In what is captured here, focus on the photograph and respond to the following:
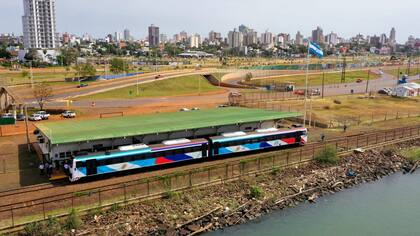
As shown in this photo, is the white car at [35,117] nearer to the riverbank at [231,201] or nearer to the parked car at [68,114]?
the parked car at [68,114]

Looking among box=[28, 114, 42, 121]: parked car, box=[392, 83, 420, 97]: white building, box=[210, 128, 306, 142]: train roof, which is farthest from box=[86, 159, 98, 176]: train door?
box=[392, 83, 420, 97]: white building

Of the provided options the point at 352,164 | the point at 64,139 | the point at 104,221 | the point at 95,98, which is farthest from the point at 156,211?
the point at 95,98

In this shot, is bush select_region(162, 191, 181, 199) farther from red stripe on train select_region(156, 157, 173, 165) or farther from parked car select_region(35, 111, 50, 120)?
parked car select_region(35, 111, 50, 120)

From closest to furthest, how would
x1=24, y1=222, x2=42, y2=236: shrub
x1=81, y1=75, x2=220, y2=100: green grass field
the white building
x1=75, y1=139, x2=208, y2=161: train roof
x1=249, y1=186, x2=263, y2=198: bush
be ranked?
x1=24, y1=222, x2=42, y2=236: shrub < x1=75, y1=139, x2=208, y2=161: train roof < x1=249, y1=186, x2=263, y2=198: bush < x1=81, y1=75, x2=220, y2=100: green grass field < the white building

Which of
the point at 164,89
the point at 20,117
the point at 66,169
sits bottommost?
the point at 66,169

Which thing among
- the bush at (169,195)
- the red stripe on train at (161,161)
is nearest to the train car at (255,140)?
the red stripe on train at (161,161)

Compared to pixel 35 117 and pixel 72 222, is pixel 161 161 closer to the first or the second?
pixel 72 222

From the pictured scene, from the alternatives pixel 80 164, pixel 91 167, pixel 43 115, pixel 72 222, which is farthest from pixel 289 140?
pixel 43 115
